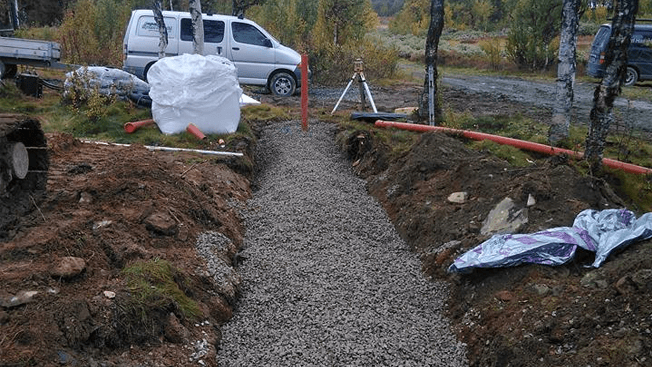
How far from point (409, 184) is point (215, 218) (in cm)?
269

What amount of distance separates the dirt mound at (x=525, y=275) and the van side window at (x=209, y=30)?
29.4ft

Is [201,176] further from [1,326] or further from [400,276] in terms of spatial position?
[1,326]

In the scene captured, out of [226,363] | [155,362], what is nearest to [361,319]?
[226,363]

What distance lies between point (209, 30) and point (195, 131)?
663 cm

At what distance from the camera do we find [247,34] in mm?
15578

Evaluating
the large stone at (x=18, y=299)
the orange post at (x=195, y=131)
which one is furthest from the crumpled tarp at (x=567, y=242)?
the orange post at (x=195, y=131)

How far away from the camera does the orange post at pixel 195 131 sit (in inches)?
382

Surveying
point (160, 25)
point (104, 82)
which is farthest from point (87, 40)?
point (104, 82)

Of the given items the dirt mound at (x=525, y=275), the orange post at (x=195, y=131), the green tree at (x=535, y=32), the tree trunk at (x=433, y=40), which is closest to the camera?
the dirt mound at (x=525, y=275)

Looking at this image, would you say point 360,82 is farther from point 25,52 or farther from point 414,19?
point 414,19

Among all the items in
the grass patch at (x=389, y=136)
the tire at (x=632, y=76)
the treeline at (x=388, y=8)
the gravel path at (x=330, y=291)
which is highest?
the treeline at (x=388, y=8)

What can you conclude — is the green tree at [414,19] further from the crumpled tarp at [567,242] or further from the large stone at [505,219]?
the crumpled tarp at [567,242]

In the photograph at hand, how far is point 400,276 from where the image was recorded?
5840 millimetres

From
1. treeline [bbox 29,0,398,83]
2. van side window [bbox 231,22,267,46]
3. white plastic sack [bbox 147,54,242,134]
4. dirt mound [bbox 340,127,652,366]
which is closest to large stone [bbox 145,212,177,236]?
dirt mound [bbox 340,127,652,366]
